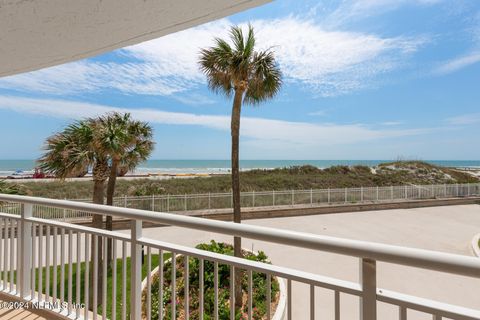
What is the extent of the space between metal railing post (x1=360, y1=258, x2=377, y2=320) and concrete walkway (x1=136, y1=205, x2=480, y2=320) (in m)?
3.76

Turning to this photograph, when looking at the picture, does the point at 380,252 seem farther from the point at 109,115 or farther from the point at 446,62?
the point at 446,62

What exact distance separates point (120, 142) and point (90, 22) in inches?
200

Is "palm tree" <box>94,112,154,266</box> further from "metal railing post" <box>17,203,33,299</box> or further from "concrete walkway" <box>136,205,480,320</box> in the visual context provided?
"metal railing post" <box>17,203,33,299</box>

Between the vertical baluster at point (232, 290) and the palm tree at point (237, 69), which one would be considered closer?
the vertical baluster at point (232, 290)

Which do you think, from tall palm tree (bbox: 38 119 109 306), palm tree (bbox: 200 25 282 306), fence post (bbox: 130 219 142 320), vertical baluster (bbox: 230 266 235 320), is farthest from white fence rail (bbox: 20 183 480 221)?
vertical baluster (bbox: 230 266 235 320)

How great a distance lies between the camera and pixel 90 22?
218 centimetres

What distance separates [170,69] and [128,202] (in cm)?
625

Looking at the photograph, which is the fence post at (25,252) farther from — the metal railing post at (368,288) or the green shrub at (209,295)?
the metal railing post at (368,288)

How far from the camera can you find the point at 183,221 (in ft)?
4.81

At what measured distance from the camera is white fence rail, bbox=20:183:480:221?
11430mm

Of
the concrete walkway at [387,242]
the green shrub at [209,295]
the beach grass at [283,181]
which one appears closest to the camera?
the green shrub at [209,295]

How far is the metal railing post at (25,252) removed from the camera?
94.2 inches

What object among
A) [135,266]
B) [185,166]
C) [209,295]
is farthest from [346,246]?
[185,166]

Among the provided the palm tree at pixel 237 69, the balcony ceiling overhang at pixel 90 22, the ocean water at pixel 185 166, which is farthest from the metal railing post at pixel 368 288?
the ocean water at pixel 185 166
